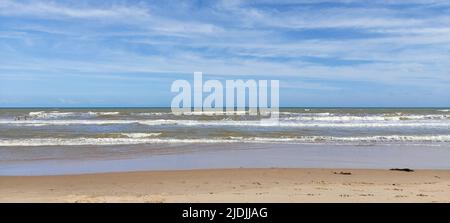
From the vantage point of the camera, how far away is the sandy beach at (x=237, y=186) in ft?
22.6

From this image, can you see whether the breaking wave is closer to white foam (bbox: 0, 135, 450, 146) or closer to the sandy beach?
white foam (bbox: 0, 135, 450, 146)

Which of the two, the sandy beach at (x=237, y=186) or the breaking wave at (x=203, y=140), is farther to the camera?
the breaking wave at (x=203, y=140)

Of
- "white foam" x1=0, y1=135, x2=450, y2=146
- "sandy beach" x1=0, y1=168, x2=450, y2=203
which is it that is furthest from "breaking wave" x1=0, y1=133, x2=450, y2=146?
"sandy beach" x1=0, y1=168, x2=450, y2=203

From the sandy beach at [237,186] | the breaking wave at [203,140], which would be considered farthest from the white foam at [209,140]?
the sandy beach at [237,186]

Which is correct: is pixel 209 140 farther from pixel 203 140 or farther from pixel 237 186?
pixel 237 186

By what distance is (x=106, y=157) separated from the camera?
12.6 m

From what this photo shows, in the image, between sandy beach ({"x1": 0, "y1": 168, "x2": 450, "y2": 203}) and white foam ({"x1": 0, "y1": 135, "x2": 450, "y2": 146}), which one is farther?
white foam ({"x1": 0, "y1": 135, "x2": 450, "y2": 146})

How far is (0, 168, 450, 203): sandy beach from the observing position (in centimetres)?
689

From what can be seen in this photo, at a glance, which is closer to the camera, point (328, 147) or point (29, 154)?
point (29, 154)

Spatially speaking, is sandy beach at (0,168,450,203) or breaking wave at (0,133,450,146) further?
breaking wave at (0,133,450,146)

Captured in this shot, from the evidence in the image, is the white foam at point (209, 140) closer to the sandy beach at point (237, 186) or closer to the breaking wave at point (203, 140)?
the breaking wave at point (203, 140)
